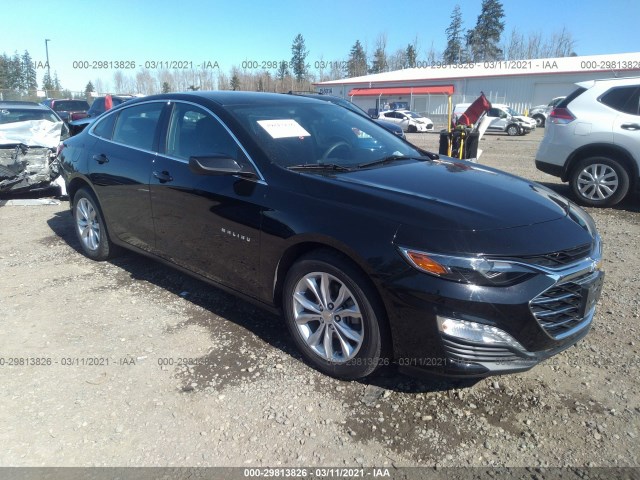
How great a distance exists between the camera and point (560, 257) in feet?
8.42

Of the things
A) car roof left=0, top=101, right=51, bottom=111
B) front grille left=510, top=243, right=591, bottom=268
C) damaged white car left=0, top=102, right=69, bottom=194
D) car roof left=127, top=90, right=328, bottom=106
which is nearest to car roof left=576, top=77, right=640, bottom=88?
car roof left=127, top=90, right=328, bottom=106

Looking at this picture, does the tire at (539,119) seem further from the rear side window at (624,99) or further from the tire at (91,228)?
the tire at (91,228)

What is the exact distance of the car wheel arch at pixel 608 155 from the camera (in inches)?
272

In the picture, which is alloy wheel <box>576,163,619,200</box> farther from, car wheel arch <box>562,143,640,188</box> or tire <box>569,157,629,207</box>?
car wheel arch <box>562,143,640,188</box>

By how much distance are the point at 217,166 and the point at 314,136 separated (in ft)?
2.76

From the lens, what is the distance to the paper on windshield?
137 inches

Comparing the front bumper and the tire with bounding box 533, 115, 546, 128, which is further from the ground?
the tire with bounding box 533, 115, 546, 128

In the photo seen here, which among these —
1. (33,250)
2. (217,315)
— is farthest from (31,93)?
(217,315)

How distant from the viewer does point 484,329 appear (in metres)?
2.42

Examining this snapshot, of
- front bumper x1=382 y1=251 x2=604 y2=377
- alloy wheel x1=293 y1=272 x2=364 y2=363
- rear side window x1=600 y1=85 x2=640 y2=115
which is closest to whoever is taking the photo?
front bumper x1=382 y1=251 x2=604 y2=377

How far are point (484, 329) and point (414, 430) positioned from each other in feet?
2.15

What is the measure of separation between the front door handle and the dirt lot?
3.38 ft

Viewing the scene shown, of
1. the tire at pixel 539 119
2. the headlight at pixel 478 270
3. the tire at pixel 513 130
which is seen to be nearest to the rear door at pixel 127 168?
the headlight at pixel 478 270

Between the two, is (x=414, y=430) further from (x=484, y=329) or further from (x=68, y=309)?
(x=68, y=309)
